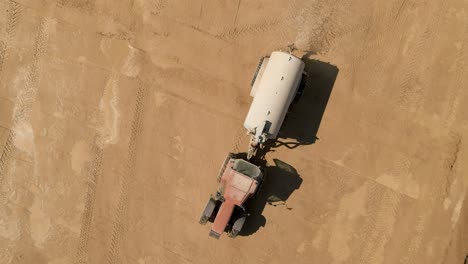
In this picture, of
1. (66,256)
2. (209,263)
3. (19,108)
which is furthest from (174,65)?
(66,256)

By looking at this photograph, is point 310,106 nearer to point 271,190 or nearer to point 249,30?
point 271,190

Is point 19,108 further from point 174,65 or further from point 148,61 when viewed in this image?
point 174,65

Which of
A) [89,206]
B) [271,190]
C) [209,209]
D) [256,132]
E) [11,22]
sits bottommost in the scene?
[89,206]

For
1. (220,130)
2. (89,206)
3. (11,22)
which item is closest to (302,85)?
(220,130)

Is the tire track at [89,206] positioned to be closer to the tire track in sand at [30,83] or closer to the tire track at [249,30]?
the tire track in sand at [30,83]

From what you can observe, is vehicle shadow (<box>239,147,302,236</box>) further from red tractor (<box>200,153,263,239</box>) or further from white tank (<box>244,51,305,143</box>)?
white tank (<box>244,51,305,143</box>)
